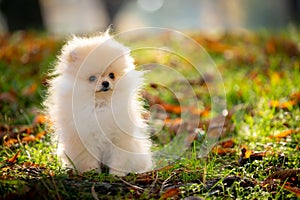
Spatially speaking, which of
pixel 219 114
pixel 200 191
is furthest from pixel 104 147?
pixel 219 114

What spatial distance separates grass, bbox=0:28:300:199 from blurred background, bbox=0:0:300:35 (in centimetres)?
184

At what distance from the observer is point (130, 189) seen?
289 centimetres

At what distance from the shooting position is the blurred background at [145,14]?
9.98 m

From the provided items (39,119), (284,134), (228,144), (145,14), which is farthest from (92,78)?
(145,14)

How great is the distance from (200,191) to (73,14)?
106 feet

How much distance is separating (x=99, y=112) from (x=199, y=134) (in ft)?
3.06

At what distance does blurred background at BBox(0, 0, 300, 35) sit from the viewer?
9984mm

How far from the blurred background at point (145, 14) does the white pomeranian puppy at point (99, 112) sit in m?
5.41

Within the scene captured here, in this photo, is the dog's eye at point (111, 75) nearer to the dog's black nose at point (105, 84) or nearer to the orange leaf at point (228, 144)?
the dog's black nose at point (105, 84)

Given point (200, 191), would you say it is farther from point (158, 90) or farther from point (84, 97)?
point (158, 90)

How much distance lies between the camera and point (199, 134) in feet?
12.5

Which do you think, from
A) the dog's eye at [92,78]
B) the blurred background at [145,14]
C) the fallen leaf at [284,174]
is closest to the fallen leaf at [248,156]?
the fallen leaf at [284,174]

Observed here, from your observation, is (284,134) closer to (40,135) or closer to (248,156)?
(248,156)

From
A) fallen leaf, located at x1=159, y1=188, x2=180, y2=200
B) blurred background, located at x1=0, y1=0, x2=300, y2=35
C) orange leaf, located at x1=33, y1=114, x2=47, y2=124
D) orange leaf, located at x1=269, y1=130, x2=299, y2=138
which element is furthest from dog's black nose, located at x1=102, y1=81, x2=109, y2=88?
blurred background, located at x1=0, y1=0, x2=300, y2=35
